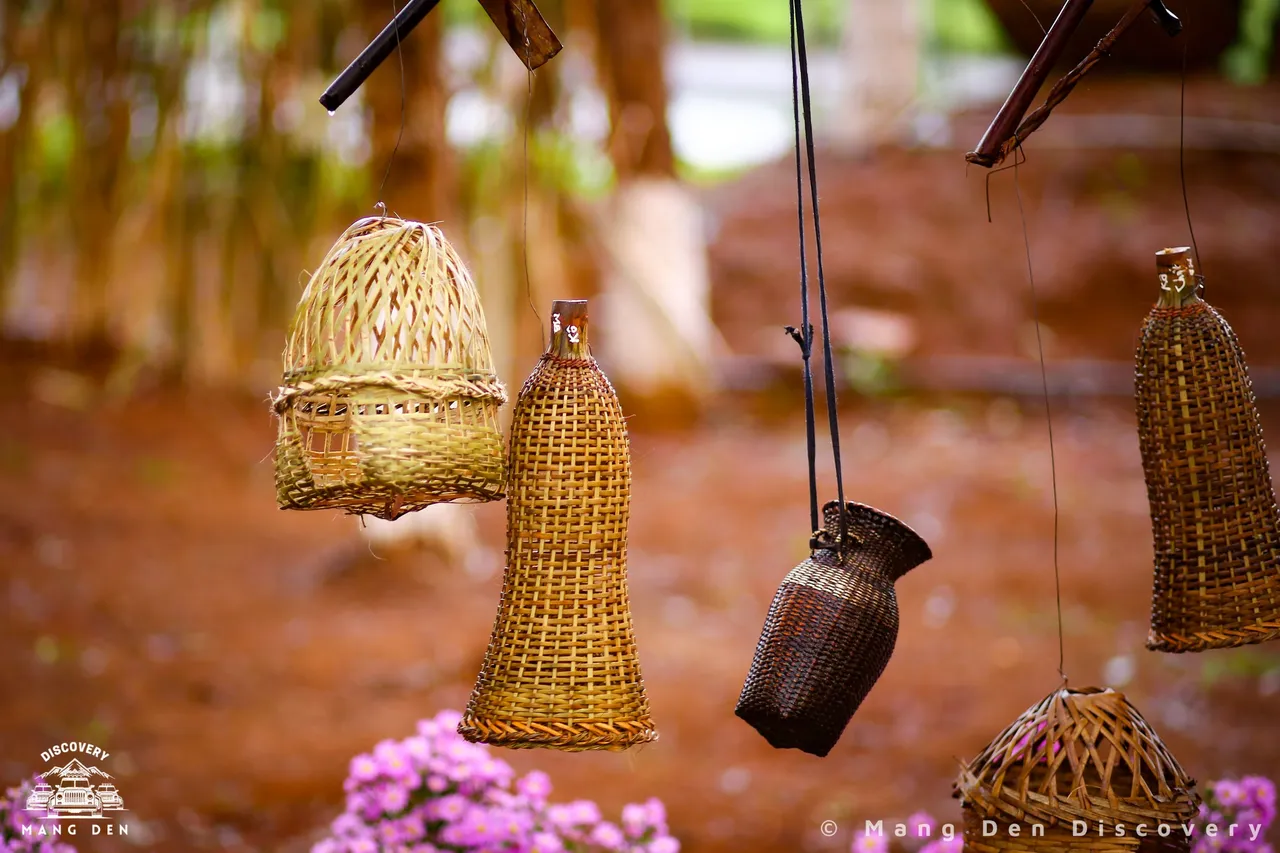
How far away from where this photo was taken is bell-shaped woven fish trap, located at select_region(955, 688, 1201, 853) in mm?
1762

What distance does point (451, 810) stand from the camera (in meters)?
2.30

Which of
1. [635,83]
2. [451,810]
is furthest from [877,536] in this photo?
[635,83]

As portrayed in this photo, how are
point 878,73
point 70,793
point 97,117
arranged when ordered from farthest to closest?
point 878,73, point 97,117, point 70,793

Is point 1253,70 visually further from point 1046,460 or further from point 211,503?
point 211,503

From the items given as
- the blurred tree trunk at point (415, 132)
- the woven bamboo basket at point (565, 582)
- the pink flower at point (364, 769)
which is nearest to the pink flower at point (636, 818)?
the pink flower at point (364, 769)

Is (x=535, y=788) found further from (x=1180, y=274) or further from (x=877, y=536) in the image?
(x=1180, y=274)

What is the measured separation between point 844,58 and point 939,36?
5435mm

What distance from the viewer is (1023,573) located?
587 centimetres

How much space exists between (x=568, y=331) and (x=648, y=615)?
3935mm

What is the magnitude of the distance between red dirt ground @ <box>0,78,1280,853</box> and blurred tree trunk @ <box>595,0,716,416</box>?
42 cm

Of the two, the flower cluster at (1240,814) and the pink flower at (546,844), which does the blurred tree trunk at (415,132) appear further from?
the flower cluster at (1240,814)

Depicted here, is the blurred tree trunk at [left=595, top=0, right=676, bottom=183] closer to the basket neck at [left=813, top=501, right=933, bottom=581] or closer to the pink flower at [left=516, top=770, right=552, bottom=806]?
the pink flower at [left=516, top=770, right=552, bottom=806]

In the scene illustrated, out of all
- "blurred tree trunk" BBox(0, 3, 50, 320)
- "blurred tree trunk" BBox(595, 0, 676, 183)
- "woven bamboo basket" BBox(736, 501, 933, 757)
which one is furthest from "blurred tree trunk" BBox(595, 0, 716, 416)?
"woven bamboo basket" BBox(736, 501, 933, 757)

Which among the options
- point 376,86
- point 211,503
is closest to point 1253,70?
point 376,86
